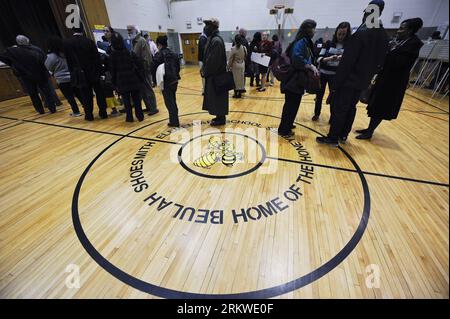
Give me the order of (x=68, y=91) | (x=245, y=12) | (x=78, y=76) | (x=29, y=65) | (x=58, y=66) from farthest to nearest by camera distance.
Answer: (x=245, y=12) → (x=68, y=91) → (x=29, y=65) → (x=58, y=66) → (x=78, y=76)

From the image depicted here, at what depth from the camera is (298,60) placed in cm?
266

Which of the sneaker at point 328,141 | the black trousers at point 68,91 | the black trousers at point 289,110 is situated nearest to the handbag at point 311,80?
the black trousers at point 289,110

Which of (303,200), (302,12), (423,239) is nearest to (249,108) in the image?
(303,200)

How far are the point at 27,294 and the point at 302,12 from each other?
1323cm

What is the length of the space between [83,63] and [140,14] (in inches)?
337

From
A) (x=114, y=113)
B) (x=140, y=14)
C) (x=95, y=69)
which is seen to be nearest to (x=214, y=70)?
(x=95, y=69)

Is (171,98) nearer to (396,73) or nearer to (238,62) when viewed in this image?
(238,62)

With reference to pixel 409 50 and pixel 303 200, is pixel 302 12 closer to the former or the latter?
pixel 409 50

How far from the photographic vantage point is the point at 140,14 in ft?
32.9

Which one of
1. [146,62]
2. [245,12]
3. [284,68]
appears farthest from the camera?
[245,12]

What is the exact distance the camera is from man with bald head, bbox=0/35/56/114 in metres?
4.07

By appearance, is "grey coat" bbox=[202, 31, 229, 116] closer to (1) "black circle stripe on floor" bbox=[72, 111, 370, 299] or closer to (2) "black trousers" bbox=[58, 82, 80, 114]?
(1) "black circle stripe on floor" bbox=[72, 111, 370, 299]

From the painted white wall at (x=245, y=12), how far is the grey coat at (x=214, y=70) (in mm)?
7973

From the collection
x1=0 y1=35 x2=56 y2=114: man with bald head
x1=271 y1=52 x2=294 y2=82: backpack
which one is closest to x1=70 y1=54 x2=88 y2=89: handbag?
x1=0 y1=35 x2=56 y2=114: man with bald head
